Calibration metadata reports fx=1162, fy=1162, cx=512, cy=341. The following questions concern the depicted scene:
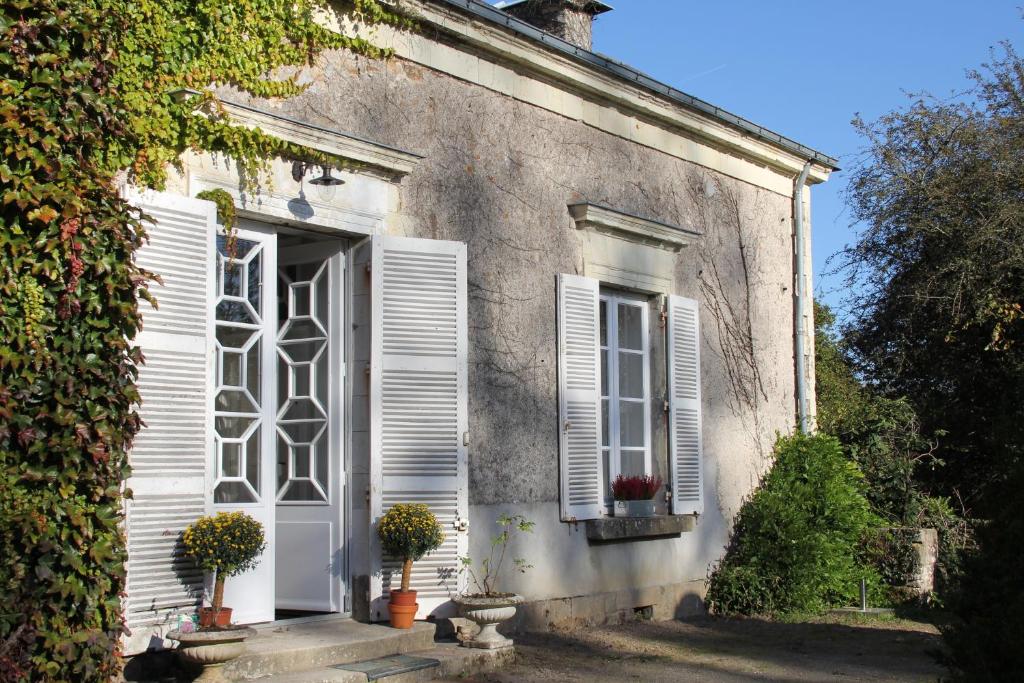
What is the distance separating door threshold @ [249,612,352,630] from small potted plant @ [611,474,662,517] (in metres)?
2.67

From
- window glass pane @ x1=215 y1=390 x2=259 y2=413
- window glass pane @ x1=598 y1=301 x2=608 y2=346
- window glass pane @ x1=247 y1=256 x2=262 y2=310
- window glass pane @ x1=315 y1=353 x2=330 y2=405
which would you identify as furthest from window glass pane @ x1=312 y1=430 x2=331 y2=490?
window glass pane @ x1=598 y1=301 x2=608 y2=346

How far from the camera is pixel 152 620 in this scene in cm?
557

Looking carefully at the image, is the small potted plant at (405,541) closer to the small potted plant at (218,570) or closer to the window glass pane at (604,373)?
the small potted plant at (218,570)

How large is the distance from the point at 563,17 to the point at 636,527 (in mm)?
4776

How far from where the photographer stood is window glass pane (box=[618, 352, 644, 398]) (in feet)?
30.0

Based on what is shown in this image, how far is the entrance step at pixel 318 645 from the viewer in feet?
18.5

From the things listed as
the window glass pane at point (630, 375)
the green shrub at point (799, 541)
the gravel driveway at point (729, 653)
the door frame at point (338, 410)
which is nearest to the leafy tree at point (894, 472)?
the green shrub at point (799, 541)

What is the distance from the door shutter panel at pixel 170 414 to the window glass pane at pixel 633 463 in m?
3.98

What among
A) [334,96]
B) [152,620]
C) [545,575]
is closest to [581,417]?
[545,575]

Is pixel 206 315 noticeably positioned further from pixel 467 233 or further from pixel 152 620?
pixel 467 233

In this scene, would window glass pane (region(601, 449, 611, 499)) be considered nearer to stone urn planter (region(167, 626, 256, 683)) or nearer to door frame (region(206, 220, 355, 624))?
door frame (region(206, 220, 355, 624))

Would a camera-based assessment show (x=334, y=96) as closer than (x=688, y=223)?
Yes

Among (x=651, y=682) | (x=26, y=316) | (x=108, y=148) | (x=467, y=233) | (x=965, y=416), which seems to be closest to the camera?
(x=26, y=316)

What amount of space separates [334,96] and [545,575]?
3477 mm
